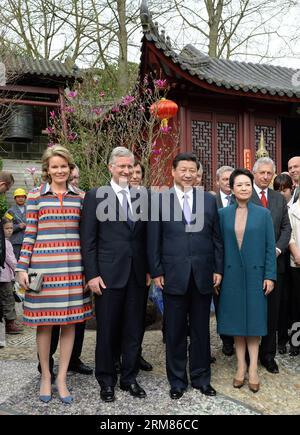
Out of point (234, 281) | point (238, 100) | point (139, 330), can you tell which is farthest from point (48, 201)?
point (238, 100)

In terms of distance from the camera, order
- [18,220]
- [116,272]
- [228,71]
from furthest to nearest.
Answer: [228,71] < [18,220] < [116,272]

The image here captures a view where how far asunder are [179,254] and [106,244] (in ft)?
1.78

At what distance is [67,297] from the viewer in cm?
326

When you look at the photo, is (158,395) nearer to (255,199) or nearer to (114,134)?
(255,199)

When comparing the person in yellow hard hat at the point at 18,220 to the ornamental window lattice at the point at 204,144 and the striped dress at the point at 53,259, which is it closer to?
the ornamental window lattice at the point at 204,144

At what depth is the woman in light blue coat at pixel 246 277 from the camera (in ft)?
12.0

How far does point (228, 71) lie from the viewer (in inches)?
401

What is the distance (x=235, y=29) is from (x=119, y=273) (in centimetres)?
1773

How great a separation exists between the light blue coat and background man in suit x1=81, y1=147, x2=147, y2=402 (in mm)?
680

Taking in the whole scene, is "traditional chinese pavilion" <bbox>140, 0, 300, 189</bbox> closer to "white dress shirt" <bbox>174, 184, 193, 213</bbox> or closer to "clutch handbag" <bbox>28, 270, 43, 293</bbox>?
"white dress shirt" <bbox>174, 184, 193, 213</bbox>

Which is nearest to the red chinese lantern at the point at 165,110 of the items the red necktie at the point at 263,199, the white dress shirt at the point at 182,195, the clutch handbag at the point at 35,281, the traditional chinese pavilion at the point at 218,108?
the traditional chinese pavilion at the point at 218,108

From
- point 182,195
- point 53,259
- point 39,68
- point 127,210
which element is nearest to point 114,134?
point 182,195

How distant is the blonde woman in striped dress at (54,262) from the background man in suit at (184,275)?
58 cm
